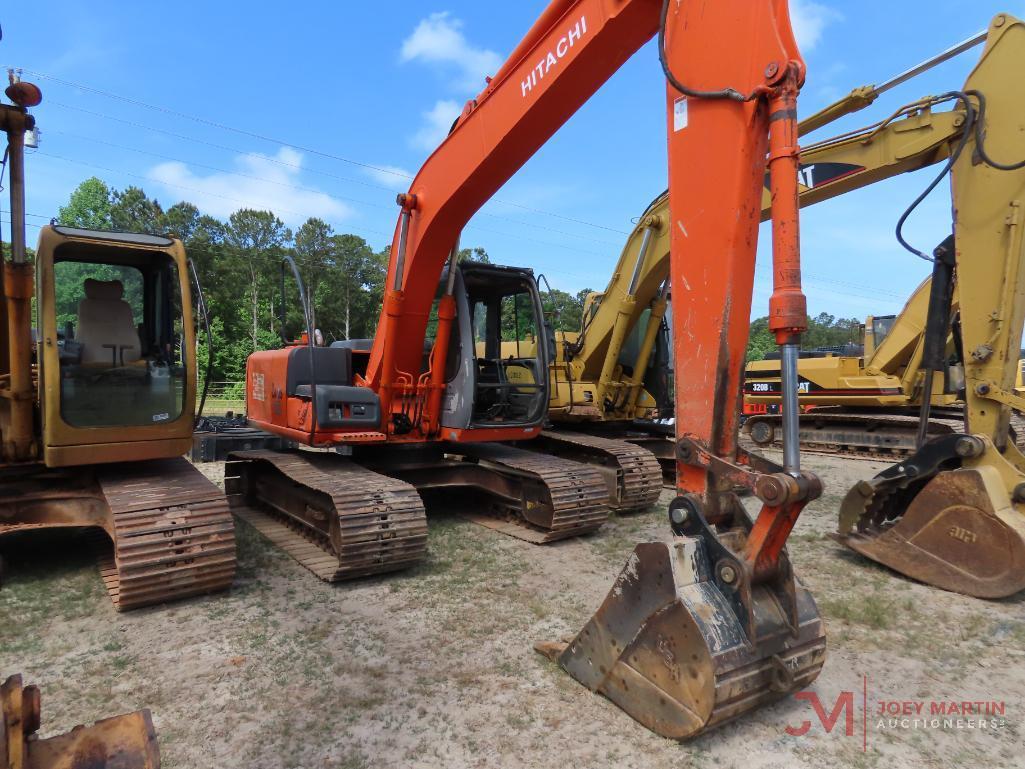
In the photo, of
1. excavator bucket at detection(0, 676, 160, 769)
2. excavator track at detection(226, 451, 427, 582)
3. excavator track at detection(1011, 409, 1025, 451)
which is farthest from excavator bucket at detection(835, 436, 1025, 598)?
excavator track at detection(1011, 409, 1025, 451)

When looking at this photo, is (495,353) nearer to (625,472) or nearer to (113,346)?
(625,472)

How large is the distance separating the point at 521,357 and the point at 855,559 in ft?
11.5

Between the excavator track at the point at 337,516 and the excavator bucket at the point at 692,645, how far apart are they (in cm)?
205

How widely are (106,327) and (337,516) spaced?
2213 millimetres

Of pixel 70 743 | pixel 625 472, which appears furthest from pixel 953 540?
pixel 70 743

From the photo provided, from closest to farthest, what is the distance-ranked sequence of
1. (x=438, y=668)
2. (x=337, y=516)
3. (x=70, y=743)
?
(x=70, y=743) → (x=438, y=668) → (x=337, y=516)

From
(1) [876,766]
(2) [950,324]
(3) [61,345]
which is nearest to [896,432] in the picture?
(2) [950,324]

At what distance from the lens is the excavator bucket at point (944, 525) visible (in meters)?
4.05

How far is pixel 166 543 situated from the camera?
387 cm

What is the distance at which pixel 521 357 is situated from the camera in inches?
267

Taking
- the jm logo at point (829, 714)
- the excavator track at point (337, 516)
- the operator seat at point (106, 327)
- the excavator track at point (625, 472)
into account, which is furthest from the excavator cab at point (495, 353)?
the jm logo at point (829, 714)

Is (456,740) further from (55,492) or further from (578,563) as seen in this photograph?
(55,492)

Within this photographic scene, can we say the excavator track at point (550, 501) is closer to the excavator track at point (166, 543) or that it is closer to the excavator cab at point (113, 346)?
the excavator track at point (166, 543)

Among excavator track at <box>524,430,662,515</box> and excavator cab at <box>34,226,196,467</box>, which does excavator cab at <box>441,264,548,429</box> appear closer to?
excavator track at <box>524,430,662,515</box>
